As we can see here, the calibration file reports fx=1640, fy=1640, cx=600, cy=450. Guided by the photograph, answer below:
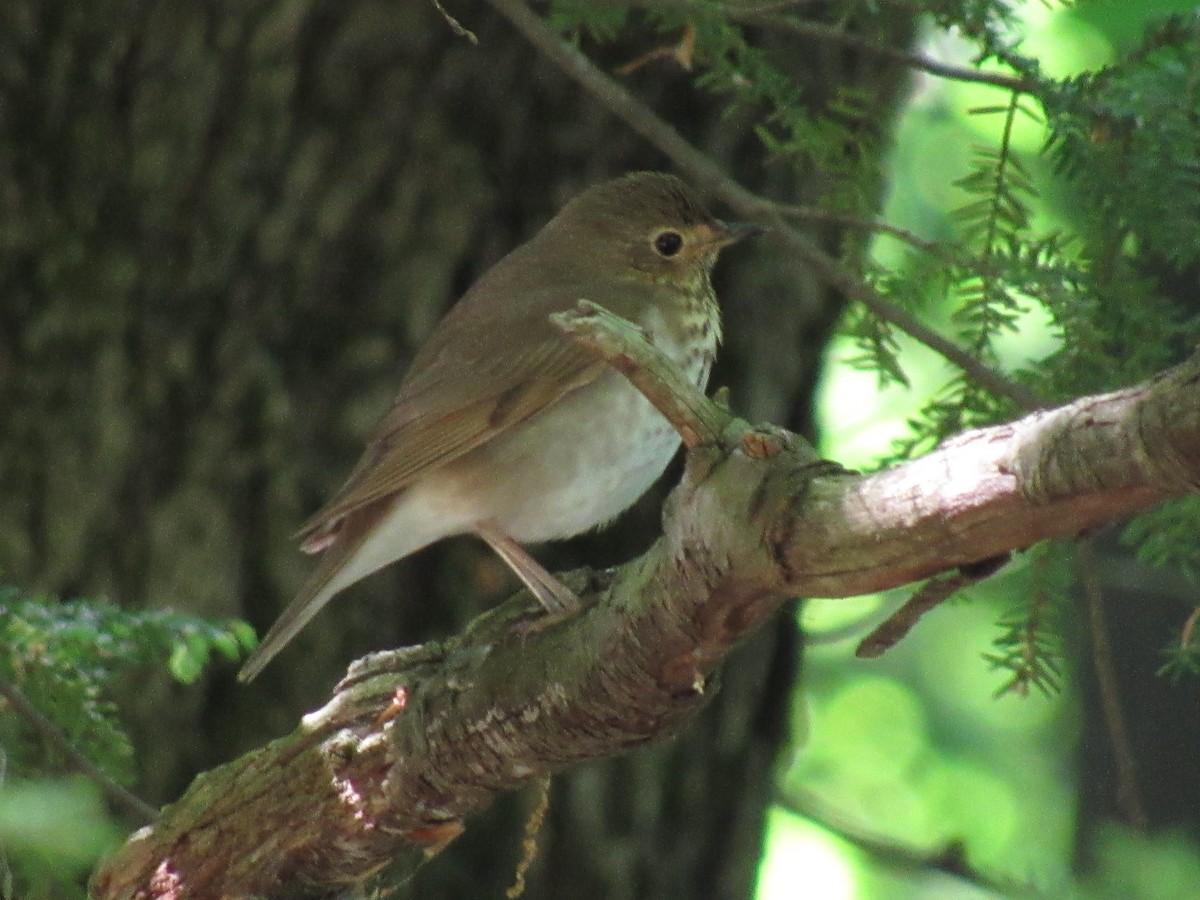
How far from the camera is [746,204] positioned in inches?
108

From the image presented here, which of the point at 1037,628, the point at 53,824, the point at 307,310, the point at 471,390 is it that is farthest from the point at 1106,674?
the point at 53,824

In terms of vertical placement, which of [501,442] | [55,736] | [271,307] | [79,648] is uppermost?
[271,307]

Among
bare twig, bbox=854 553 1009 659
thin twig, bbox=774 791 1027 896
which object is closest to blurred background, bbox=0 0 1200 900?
thin twig, bbox=774 791 1027 896

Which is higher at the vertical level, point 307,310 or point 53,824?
point 307,310

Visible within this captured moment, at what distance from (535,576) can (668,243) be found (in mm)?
978

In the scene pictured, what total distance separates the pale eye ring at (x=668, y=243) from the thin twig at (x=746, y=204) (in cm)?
51

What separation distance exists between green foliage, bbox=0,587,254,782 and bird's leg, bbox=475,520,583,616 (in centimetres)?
46

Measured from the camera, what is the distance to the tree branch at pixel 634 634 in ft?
4.74

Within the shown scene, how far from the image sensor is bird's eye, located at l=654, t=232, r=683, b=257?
3.31m

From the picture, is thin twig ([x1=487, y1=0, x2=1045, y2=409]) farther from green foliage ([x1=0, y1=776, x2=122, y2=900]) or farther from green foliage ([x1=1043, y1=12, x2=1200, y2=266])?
green foliage ([x1=0, y1=776, x2=122, y2=900])

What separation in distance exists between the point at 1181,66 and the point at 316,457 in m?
1.75

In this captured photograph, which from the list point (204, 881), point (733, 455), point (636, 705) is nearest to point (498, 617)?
point (636, 705)

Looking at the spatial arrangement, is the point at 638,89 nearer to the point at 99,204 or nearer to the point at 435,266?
the point at 435,266

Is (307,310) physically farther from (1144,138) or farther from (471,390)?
(1144,138)
